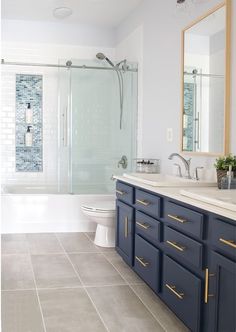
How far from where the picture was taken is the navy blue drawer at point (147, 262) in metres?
2.53

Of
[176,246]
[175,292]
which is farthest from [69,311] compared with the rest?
[176,246]

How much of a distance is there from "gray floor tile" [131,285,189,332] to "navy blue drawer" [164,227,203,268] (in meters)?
0.39

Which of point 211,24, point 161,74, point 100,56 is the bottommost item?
point 161,74

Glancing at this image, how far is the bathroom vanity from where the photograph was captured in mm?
1705

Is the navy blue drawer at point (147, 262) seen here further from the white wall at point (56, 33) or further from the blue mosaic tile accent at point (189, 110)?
the white wall at point (56, 33)

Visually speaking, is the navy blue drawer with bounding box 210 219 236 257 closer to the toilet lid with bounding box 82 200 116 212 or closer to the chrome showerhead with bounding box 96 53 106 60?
the toilet lid with bounding box 82 200 116 212

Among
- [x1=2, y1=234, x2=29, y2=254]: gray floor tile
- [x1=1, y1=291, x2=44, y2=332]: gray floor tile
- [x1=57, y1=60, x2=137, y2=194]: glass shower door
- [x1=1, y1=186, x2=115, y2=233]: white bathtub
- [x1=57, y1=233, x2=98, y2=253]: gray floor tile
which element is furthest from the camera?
[x1=57, y1=60, x2=137, y2=194]: glass shower door

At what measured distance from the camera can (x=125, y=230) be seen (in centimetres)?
331

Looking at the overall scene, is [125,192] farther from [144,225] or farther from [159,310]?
[159,310]

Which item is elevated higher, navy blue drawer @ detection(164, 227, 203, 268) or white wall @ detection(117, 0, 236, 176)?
white wall @ detection(117, 0, 236, 176)

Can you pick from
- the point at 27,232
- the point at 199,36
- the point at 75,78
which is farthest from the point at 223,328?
the point at 75,78

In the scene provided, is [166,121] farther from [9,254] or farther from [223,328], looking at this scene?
[223,328]

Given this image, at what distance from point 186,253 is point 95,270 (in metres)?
1.35

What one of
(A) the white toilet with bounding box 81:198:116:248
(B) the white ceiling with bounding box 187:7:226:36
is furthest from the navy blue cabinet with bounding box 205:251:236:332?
(A) the white toilet with bounding box 81:198:116:248
